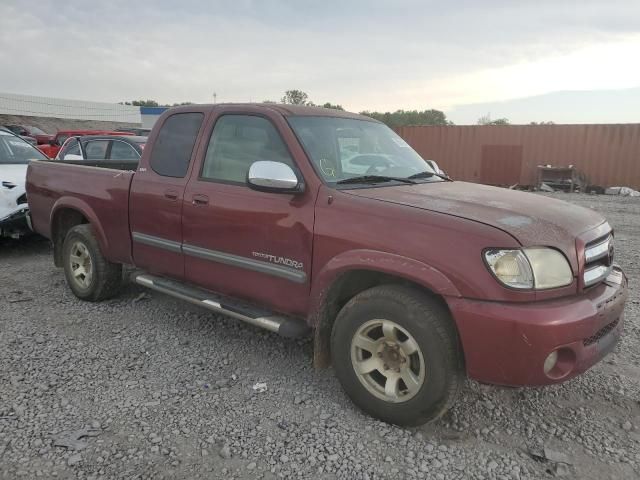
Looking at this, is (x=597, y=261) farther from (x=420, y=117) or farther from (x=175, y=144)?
(x=420, y=117)

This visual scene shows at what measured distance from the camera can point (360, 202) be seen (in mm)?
3045

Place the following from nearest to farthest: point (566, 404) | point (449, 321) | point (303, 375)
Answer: point (449, 321), point (566, 404), point (303, 375)

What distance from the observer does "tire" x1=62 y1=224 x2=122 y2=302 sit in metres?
4.87

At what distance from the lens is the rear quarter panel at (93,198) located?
453cm

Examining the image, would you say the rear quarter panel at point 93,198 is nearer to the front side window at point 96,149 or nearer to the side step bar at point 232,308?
the side step bar at point 232,308

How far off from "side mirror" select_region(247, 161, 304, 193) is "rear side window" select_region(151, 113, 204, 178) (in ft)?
3.47

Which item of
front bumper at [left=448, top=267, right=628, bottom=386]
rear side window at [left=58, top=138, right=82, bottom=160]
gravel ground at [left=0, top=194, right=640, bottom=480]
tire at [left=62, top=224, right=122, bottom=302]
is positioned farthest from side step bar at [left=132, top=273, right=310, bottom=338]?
rear side window at [left=58, top=138, right=82, bottom=160]

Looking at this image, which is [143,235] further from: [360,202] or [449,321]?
[449,321]

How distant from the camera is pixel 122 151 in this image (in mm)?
8695

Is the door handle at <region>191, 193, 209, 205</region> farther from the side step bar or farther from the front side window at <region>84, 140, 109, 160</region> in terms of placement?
the front side window at <region>84, 140, 109, 160</region>

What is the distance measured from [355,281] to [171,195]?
172 centimetres

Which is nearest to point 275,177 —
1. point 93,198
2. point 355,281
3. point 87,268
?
point 355,281

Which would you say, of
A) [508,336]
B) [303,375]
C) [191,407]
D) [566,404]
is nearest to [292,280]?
[303,375]

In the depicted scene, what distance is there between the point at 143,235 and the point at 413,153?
2.38 meters
